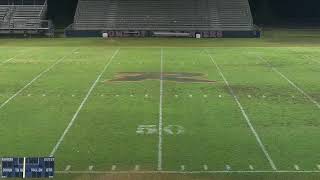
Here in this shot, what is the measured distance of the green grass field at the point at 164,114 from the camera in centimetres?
1115

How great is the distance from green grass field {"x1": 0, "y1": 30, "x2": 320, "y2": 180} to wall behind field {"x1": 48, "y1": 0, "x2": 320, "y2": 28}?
82.4 ft

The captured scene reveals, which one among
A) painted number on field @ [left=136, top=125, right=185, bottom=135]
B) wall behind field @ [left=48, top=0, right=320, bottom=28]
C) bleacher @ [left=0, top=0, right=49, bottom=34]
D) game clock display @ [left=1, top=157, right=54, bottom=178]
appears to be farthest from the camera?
wall behind field @ [left=48, top=0, right=320, bottom=28]

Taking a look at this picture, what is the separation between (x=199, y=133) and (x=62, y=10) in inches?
1734

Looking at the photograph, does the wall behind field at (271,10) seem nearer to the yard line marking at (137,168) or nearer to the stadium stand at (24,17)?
the stadium stand at (24,17)

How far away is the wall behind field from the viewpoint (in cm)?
5531

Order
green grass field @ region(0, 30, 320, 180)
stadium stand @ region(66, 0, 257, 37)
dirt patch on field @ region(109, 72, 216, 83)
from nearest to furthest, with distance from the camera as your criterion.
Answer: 1. green grass field @ region(0, 30, 320, 180)
2. dirt patch on field @ region(109, 72, 216, 83)
3. stadium stand @ region(66, 0, 257, 37)

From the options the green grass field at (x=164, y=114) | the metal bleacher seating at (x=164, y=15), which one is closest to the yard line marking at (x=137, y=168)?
the green grass field at (x=164, y=114)

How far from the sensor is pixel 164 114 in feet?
52.0

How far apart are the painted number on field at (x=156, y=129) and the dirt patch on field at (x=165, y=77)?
760 centimetres

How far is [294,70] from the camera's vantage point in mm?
24984

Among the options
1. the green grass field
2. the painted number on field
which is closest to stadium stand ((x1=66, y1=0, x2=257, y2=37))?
the green grass field

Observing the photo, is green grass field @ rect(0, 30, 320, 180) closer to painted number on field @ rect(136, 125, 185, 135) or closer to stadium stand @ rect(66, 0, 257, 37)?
painted number on field @ rect(136, 125, 185, 135)

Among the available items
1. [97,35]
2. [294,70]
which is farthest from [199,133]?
[97,35]

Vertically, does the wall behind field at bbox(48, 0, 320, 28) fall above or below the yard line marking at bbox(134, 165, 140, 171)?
above
